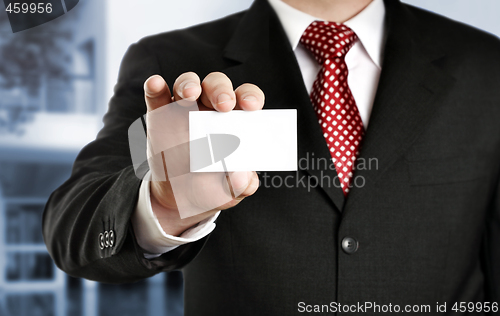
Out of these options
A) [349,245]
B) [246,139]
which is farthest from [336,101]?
[246,139]

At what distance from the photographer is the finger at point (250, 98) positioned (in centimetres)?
42

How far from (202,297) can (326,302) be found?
0.80 feet

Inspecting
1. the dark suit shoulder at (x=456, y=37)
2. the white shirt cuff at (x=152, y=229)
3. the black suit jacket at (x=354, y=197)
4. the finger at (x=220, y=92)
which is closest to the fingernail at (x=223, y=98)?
the finger at (x=220, y=92)

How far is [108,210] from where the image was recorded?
587 millimetres

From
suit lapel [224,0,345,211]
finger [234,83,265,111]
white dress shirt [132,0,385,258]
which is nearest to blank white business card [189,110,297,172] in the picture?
finger [234,83,265,111]

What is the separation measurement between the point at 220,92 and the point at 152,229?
0.81ft

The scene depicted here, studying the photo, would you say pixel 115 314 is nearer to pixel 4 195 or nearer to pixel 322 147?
pixel 4 195

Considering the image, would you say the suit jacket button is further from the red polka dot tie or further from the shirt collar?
the shirt collar

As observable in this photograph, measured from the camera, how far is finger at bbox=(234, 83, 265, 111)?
1.39 ft

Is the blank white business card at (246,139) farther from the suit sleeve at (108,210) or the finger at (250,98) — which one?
the suit sleeve at (108,210)

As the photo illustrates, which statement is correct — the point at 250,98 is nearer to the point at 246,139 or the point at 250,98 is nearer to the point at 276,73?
the point at 246,139

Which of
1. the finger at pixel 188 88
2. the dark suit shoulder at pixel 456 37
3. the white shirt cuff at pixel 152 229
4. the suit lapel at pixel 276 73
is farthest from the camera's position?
the dark suit shoulder at pixel 456 37

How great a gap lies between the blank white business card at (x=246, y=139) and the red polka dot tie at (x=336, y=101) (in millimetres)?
307

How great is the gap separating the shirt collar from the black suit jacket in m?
0.02
